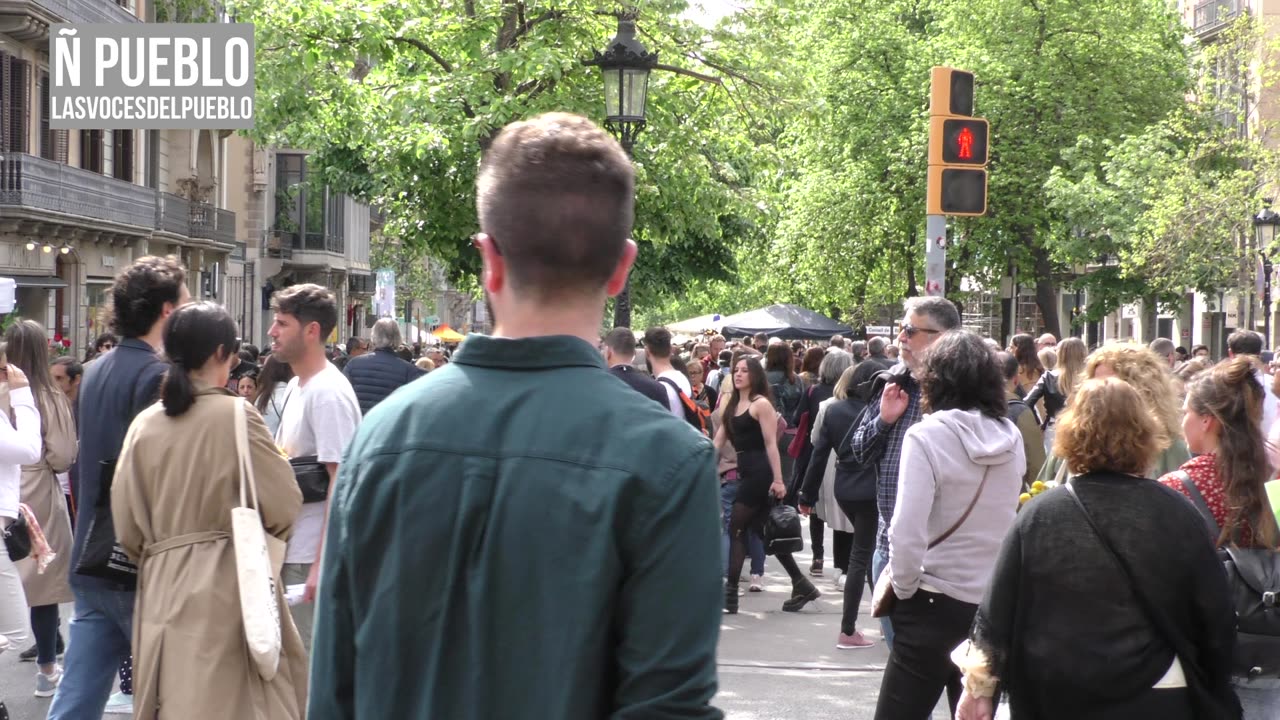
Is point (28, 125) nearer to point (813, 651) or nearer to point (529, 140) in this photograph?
point (813, 651)

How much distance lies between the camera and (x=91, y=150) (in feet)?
104

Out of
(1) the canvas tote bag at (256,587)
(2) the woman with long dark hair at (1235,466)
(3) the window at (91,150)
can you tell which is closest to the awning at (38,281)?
(3) the window at (91,150)

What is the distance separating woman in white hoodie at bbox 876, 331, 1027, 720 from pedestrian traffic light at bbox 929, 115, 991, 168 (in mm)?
4891

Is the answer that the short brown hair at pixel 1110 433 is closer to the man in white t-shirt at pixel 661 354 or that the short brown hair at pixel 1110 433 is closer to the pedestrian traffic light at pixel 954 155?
the pedestrian traffic light at pixel 954 155

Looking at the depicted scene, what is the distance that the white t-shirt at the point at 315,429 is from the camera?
5699 mm

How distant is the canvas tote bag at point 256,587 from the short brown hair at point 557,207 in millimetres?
2695

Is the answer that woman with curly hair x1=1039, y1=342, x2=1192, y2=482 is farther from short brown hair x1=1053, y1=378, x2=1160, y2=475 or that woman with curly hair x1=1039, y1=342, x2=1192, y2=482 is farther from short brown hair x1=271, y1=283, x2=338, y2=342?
short brown hair x1=271, y1=283, x2=338, y2=342

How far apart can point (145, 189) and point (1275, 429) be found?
104ft

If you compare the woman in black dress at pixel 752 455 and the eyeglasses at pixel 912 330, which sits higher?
the eyeglasses at pixel 912 330

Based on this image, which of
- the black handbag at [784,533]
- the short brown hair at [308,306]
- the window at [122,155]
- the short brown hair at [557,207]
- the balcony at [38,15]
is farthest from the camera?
the window at [122,155]

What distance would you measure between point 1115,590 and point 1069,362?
18.5 ft

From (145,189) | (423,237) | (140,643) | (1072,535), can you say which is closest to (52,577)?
(140,643)

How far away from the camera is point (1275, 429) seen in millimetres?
6184

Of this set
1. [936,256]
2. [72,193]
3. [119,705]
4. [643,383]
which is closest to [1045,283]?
[72,193]
